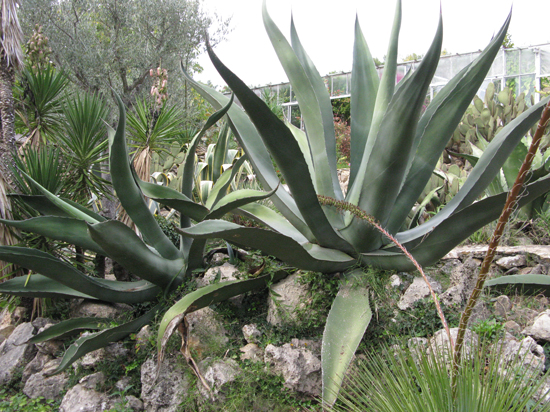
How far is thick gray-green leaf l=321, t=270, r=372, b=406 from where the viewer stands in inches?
69.9

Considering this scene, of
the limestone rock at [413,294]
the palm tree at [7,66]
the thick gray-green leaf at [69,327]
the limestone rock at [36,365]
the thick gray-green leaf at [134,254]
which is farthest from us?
the palm tree at [7,66]

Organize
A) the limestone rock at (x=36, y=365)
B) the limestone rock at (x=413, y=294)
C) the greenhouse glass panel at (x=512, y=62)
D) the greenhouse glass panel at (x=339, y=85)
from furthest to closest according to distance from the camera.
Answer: the greenhouse glass panel at (x=339, y=85), the greenhouse glass panel at (x=512, y=62), the limestone rock at (x=36, y=365), the limestone rock at (x=413, y=294)

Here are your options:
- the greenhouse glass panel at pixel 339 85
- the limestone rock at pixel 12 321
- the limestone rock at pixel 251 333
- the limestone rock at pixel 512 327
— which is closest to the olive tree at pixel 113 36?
the greenhouse glass panel at pixel 339 85

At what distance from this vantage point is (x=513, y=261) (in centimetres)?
290

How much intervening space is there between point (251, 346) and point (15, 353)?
71.1 inches

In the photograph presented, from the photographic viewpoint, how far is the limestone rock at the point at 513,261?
2.89 meters

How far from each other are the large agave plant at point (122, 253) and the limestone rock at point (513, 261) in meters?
1.57

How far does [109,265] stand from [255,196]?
2.78m

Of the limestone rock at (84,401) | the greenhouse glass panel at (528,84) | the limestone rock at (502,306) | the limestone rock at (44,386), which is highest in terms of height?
the greenhouse glass panel at (528,84)

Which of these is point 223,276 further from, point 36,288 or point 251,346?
point 36,288

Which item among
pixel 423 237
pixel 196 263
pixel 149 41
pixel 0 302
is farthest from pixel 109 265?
pixel 149 41

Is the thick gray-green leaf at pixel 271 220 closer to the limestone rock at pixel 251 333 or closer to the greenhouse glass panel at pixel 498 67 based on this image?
the limestone rock at pixel 251 333

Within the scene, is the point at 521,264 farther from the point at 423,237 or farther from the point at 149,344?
the point at 149,344

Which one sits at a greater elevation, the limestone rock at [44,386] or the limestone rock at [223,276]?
the limestone rock at [223,276]
